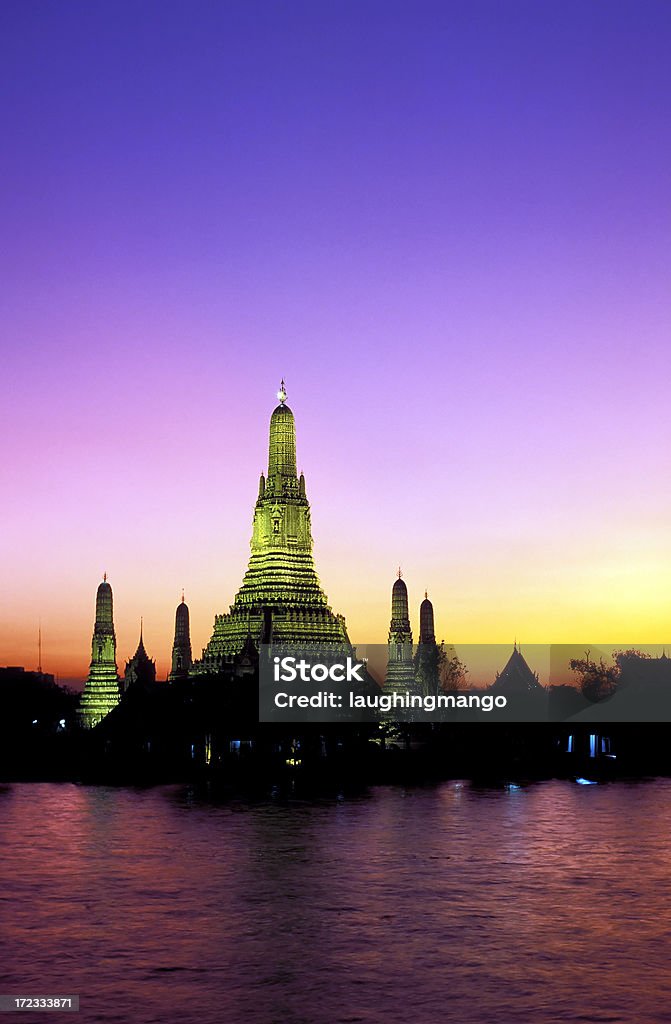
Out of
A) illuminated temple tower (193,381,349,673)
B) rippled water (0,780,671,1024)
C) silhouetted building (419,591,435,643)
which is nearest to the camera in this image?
rippled water (0,780,671,1024)

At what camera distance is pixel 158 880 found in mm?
43531

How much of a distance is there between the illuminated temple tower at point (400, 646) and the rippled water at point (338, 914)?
52.7m

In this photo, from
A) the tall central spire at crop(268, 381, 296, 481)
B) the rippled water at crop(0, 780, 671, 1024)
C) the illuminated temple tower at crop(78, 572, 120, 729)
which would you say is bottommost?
the rippled water at crop(0, 780, 671, 1024)

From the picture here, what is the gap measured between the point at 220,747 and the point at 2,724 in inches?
816

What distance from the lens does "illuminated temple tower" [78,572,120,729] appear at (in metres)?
110

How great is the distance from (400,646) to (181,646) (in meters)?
21.7

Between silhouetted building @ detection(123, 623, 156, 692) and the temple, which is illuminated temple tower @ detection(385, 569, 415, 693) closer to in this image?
the temple

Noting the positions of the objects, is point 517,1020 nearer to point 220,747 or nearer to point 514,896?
point 514,896

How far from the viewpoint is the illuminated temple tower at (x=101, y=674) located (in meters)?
110

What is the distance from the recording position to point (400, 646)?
401ft

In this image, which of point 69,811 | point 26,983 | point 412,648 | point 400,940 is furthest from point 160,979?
point 412,648

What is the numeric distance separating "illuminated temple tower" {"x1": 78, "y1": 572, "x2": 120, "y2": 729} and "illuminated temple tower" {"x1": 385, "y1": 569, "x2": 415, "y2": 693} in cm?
2603

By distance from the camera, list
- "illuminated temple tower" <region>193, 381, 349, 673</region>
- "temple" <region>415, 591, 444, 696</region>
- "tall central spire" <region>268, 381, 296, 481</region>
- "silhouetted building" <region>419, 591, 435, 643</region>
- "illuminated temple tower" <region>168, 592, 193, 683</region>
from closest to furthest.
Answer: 1. "illuminated temple tower" <region>193, 381, 349, 673</region>
2. "tall central spire" <region>268, 381, 296, 481</region>
3. "illuminated temple tower" <region>168, 592, 193, 683</region>
4. "temple" <region>415, 591, 444, 696</region>
5. "silhouetted building" <region>419, 591, 435, 643</region>

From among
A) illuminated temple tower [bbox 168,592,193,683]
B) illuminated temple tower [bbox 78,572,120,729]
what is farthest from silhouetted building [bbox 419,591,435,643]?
illuminated temple tower [bbox 78,572,120,729]
